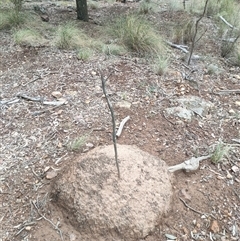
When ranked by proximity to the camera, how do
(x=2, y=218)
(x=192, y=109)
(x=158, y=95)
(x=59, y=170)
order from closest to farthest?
(x=2, y=218)
(x=59, y=170)
(x=192, y=109)
(x=158, y=95)

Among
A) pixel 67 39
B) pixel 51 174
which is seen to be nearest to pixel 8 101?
pixel 51 174

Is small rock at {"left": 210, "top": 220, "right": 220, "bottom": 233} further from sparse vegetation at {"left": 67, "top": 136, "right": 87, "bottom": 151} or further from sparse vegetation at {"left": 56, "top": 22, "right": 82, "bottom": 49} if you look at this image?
sparse vegetation at {"left": 56, "top": 22, "right": 82, "bottom": 49}

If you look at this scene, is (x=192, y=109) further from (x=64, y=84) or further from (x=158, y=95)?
(x=64, y=84)

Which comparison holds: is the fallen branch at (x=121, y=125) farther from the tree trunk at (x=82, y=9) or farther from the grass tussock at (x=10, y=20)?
the tree trunk at (x=82, y=9)

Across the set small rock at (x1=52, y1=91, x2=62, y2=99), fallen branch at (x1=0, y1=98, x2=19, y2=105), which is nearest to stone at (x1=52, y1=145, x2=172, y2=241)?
small rock at (x1=52, y1=91, x2=62, y2=99)

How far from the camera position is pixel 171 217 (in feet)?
6.54

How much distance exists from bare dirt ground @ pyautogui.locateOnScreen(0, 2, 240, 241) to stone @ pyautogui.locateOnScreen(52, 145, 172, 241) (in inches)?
2.9

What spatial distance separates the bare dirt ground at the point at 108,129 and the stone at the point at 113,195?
7cm

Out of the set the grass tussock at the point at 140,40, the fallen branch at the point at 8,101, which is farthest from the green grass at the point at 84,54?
the fallen branch at the point at 8,101

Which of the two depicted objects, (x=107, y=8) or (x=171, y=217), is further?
(x=107, y=8)

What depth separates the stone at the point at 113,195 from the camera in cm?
188

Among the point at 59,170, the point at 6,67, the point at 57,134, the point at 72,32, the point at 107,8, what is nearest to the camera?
the point at 59,170

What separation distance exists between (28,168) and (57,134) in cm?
42

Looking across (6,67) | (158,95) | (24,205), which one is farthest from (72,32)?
(24,205)
